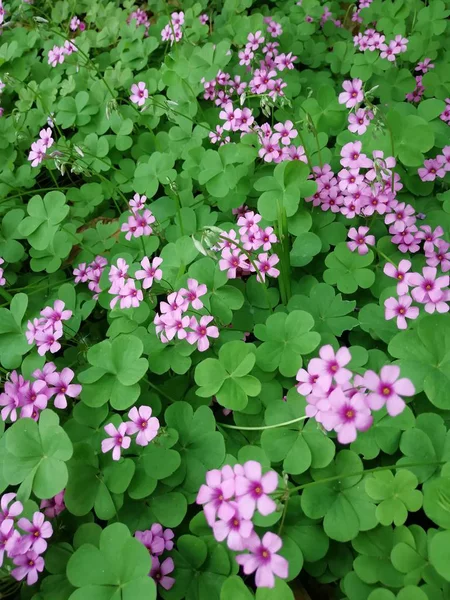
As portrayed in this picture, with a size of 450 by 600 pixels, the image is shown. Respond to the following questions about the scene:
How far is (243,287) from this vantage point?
6.46 ft

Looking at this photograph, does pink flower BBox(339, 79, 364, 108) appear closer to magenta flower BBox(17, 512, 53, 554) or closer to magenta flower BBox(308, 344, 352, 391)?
magenta flower BBox(308, 344, 352, 391)

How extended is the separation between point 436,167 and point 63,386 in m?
1.82

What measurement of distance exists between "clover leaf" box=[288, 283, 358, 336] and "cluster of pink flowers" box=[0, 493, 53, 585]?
112 cm

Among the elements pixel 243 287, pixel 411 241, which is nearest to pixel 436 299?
pixel 411 241

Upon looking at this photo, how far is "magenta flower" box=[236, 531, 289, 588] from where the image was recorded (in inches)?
43.3

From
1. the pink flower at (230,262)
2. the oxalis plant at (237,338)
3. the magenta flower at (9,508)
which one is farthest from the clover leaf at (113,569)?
the pink flower at (230,262)

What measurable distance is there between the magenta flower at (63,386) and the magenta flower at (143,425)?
24 centimetres

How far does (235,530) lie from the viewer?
113cm

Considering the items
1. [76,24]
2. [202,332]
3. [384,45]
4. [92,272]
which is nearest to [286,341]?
[202,332]

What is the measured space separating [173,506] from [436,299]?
42.6 inches

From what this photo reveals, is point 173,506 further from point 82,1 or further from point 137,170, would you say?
point 82,1

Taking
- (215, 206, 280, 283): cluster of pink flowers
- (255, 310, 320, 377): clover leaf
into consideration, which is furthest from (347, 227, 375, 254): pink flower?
(255, 310, 320, 377): clover leaf

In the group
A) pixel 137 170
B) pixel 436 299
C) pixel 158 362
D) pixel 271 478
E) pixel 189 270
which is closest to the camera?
pixel 271 478

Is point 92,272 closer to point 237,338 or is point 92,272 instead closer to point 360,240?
point 237,338
